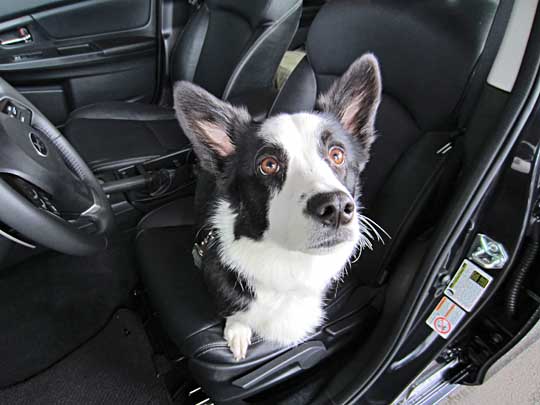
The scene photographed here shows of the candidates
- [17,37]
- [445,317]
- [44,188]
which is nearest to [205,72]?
[17,37]

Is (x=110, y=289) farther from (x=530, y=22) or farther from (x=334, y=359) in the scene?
(x=530, y=22)

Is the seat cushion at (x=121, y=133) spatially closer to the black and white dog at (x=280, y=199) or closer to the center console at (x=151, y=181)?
the center console at (x=151, y=181)

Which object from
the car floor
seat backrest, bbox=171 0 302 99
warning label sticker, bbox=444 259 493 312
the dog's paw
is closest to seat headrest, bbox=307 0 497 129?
warning label sticker, bbox=444 259 493 312

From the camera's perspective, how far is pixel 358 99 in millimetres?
1077

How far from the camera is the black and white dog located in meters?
0.90

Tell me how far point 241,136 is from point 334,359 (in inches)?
30.7

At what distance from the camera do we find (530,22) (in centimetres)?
74

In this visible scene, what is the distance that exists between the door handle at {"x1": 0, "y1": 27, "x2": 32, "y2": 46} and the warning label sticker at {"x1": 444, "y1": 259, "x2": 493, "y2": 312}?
2223 millimetres

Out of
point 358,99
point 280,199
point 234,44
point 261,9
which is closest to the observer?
point 280,199

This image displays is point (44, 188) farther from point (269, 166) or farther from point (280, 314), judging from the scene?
point (280, 314)

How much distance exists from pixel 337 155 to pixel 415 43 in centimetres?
39

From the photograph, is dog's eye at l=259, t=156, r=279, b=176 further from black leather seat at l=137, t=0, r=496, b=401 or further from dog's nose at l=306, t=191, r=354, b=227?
black leather seat at l=137, t=0, r=496, b=401

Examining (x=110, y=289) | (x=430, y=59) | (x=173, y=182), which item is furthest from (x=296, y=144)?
(x=110, y=289)

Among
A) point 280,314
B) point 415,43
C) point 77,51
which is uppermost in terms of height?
point 415,43
